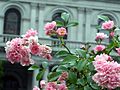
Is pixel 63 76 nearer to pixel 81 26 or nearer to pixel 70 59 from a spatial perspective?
pixel 70 59

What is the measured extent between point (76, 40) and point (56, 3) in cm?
239

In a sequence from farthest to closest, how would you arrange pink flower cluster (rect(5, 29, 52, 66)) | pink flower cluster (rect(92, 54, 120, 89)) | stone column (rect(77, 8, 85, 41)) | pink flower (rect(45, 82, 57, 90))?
stone column (rect(77, 8, 85, 41)), pink flower (rect(45, 82, 57, 90)), pink flower cluster (rect(5, 29, 52, 66)), pink flower cluster (rect(92, 54, 120, 89))

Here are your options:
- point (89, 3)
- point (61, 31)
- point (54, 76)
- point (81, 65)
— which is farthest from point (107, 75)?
point (89, 3)

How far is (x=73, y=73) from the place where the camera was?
15.2ft

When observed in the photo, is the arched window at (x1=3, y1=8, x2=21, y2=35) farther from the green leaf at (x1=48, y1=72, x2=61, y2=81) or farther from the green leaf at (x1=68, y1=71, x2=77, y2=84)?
the green leaf at (x1=68, y1=71, x2=77, y2=84)

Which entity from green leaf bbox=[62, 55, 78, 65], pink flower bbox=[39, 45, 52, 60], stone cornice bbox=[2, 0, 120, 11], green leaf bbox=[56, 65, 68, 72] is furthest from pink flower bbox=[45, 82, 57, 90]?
stone cornice bbox=[2, 0, 120, 11]

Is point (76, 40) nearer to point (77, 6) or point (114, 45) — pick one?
point (77, 6)

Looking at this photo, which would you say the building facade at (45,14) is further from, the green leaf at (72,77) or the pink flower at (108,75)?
the pink flower at (108,75)

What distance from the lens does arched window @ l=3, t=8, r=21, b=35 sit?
77.2 feet

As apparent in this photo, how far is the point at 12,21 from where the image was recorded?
2367 cm

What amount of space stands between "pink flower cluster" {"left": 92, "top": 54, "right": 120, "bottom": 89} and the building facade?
1844 centimetres

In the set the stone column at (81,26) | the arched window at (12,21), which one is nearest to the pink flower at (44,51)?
the arched window at (12,21)

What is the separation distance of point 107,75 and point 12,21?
1995 cm

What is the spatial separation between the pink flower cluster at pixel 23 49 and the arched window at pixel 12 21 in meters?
18.9
